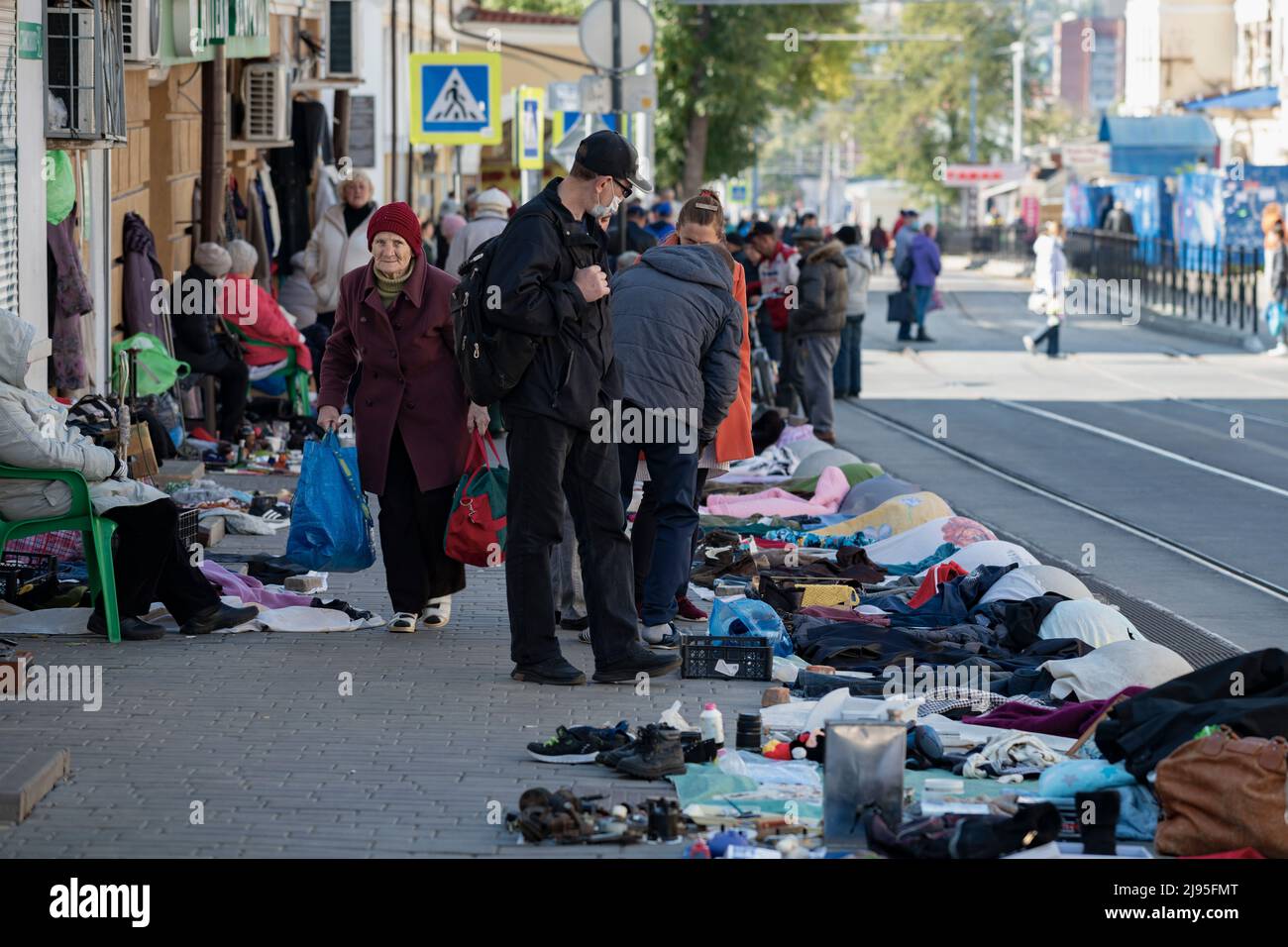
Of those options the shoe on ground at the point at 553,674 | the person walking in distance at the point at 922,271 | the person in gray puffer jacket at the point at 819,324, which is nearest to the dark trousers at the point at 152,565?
the shoe on ground at the point at 553,674

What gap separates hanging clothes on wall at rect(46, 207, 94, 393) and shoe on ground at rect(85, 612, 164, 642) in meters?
4.02

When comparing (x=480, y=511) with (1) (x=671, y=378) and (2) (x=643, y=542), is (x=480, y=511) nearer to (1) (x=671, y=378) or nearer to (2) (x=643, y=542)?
(2) (x=643, y=542)

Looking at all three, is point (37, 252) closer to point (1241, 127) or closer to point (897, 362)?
point (897, 362)

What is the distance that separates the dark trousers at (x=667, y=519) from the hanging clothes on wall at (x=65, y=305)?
16.0 ft

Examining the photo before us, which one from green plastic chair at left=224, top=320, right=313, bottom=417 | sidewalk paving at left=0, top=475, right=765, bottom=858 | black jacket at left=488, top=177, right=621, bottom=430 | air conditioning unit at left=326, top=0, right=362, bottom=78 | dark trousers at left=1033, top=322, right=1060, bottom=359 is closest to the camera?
sidewalk paving at left=0, top=475, right=765, bottom=858

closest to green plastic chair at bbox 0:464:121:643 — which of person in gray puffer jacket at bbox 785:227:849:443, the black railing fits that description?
person in gray puffer jacket at bbox 785:227:849:443

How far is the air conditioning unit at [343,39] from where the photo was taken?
21484 millimetres

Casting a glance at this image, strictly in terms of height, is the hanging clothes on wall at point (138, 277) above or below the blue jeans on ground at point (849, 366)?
above

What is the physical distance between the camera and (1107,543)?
12492 millimetres

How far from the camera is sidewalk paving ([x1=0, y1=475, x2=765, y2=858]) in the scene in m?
5.75

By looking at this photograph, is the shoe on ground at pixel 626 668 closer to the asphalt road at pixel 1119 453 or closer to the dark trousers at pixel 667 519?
the dark trousers at pixel 667 519

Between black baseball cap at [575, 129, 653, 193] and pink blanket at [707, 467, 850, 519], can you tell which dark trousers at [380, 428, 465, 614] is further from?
pink blanket at [707, 467, 850, 519]
